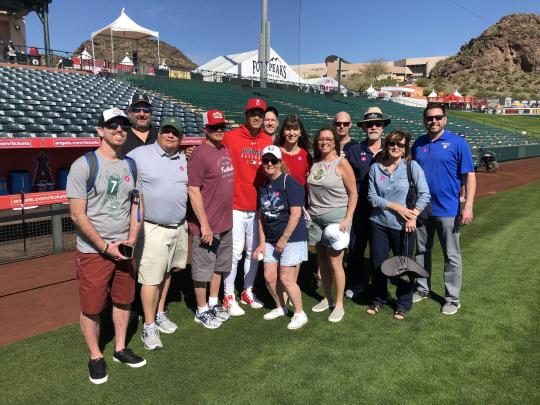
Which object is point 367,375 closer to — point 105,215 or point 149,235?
point 149,235

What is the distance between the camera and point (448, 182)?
3.89 m

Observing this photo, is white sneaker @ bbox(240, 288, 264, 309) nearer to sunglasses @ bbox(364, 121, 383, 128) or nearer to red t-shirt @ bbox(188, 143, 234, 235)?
red t-shirt @ bbox(188, 143, 234, 235)

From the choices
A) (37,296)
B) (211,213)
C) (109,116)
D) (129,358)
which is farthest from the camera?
(37,296)

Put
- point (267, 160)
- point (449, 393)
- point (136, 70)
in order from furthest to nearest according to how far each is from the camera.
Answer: point (136, 70), point (267, 160), point (449, 393)

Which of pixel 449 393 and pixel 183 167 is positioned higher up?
pixel 183 167

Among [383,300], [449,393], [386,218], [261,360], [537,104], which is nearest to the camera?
[449,393]

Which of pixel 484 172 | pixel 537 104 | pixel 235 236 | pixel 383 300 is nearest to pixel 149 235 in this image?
pixel 235 236

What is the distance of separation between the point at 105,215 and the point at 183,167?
0.82 meters

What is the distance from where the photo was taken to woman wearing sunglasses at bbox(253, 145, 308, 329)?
11.4 feet

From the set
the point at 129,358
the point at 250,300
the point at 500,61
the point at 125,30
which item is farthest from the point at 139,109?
the point at 500,61

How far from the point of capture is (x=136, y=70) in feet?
77.2

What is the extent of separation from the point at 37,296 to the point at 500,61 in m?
108

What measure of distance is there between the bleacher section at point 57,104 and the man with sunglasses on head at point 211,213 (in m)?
7.03

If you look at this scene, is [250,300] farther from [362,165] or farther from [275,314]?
[362,165]
